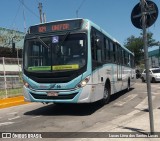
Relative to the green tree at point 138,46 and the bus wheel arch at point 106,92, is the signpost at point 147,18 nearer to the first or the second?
the bus wheel arch at point 106,92

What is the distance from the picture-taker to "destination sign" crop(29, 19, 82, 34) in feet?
36.4

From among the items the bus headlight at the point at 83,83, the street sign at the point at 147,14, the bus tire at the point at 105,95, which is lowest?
the bus tire at the point at 105,95

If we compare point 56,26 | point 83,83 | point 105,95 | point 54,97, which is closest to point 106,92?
point 105,95

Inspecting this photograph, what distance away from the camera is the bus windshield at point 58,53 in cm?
1072

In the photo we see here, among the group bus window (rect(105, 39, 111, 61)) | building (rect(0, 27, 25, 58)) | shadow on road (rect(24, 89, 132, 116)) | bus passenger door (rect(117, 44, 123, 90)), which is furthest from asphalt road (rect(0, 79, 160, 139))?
building (rect(0, 27, 25, 58))

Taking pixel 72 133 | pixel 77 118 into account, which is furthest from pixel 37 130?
pixel 77 118

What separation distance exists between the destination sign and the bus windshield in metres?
0.29

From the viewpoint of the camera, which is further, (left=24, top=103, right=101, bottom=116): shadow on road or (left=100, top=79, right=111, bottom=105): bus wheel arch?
(left=100, top=79, right=111, bottom=105): bus wheel arch

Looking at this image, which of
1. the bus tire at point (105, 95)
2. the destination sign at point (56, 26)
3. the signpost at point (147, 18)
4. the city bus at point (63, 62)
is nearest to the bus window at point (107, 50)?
the bus tire at point (105, 95)

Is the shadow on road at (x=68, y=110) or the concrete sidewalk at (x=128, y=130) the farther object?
the shadow on road at (x=68, y=110)

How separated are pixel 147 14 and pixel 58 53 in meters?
4.66

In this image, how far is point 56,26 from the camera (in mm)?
11336

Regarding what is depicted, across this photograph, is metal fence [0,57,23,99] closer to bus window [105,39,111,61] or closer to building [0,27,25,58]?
bus window [105,39,111,61]

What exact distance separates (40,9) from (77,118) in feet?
81.5
